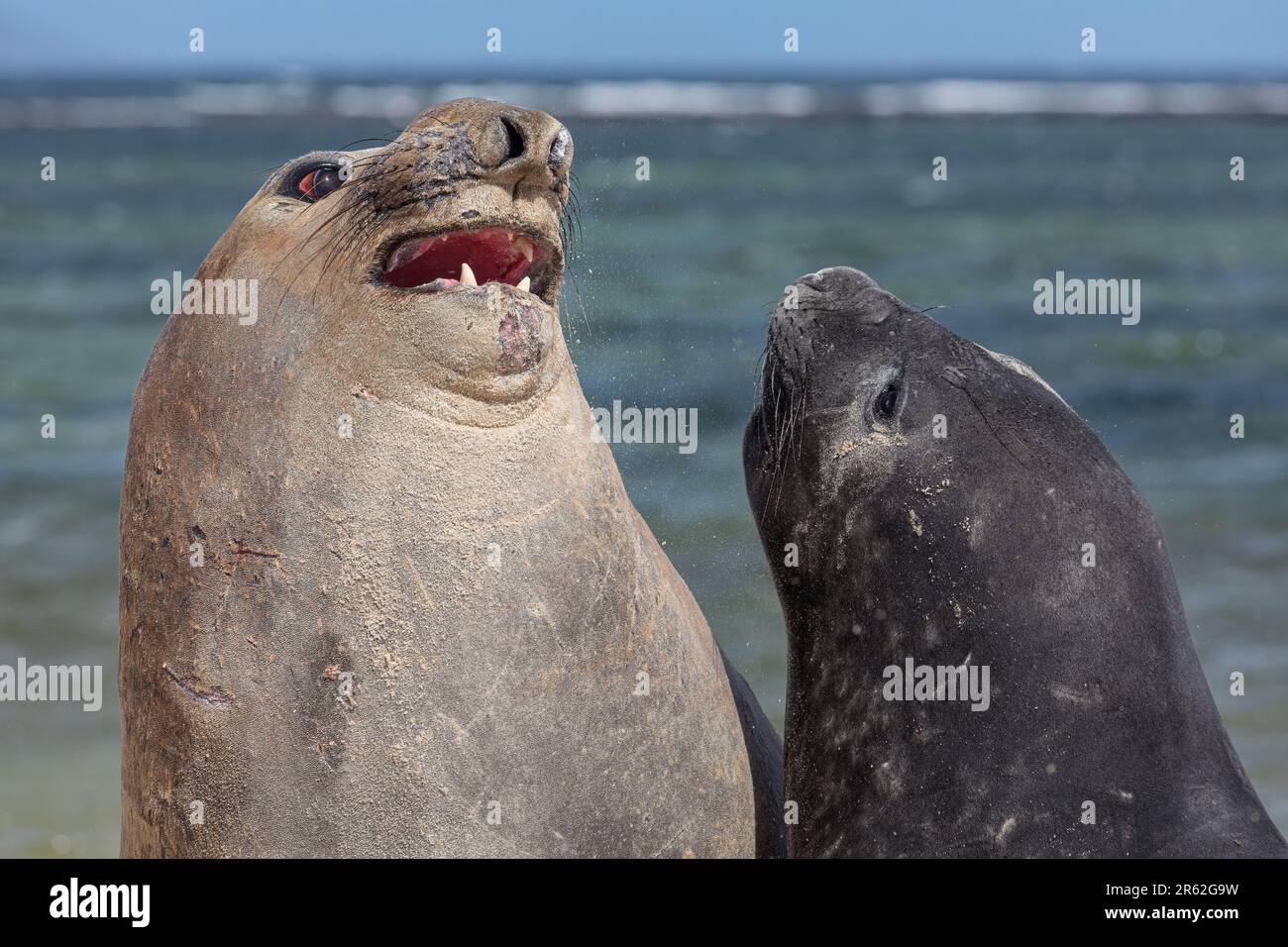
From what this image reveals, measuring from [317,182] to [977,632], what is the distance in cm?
189

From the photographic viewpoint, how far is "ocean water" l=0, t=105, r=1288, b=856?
7516 millimetres

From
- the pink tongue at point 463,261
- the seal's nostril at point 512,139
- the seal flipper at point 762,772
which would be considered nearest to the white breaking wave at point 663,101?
the seal flipper at point 762,772

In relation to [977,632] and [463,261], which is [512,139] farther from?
[977,632]

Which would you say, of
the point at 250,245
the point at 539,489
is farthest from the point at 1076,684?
the point at 250,245

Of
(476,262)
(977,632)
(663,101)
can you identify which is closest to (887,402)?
(977,632)

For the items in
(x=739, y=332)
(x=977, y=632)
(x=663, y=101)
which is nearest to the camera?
(x=977, y=632)

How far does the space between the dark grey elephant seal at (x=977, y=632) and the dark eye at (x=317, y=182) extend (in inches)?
53.6

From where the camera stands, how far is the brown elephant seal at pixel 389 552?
3578 millimetres

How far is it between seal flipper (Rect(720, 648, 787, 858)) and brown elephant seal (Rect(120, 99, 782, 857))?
0.56 m

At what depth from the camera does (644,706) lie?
384 centimetres

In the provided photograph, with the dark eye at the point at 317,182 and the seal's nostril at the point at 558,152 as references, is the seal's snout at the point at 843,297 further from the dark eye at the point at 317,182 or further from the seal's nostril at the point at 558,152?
the dark eye at the point at 317,182

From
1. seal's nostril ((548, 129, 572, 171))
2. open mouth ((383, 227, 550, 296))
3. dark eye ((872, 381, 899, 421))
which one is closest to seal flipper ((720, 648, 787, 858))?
dark eye ((872, 381, 899, 421))

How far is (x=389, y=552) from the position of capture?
3590 mm

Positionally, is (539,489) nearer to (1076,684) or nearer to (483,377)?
(483,377)
